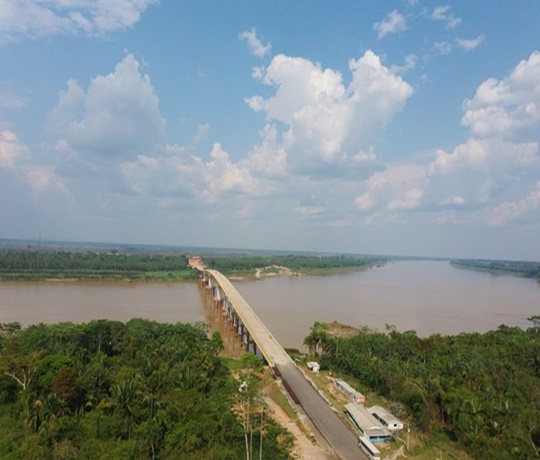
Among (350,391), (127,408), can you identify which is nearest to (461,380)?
(350,391)

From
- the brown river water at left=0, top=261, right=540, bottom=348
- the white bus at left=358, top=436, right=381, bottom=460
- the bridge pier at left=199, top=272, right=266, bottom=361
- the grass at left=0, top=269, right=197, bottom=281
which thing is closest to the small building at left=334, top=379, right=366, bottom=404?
the white bus at left=358, top=436, right=381, bottom=460

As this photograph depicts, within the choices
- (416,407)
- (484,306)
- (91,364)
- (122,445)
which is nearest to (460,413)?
(416,407)

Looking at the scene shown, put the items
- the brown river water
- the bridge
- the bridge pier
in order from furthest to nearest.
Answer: the brown river water, the bridge pier, the bridge

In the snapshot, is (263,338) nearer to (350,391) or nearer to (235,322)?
(350,391)

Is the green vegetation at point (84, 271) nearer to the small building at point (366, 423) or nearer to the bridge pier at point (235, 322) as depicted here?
the bridge pier at point (235, 322)

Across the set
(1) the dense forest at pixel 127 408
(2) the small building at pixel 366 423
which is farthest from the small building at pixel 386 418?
(1) the dense forest at pixel 127 408

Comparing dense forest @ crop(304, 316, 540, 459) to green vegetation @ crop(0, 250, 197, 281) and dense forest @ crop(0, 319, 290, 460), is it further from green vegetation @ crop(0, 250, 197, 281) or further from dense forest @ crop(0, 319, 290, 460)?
green vegetation @ crop(0, 250, 197, 281)
